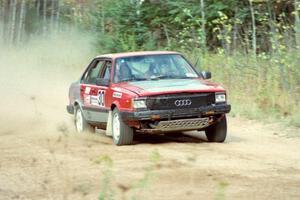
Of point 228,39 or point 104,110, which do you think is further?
point 228,39

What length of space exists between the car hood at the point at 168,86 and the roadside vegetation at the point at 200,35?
2.28 m

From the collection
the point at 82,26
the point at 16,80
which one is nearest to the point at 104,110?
the point at 16,80

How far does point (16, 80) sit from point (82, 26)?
149 inches

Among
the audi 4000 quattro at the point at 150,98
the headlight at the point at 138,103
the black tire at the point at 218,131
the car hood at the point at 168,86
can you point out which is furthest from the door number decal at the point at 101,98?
the black tire at the point at 218,131

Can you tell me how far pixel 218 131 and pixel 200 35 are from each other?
32.8 ft

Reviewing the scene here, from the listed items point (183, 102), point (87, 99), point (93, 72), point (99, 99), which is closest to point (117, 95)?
point (99, 99)

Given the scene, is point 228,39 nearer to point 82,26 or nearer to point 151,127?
point 151,127

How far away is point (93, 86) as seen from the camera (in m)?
13.1

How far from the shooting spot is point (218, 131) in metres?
12.1

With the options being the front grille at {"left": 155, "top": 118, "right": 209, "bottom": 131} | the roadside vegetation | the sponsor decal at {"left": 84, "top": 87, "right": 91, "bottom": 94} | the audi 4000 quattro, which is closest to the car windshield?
the audi 4000 quattro

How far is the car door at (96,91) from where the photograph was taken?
12.5 m

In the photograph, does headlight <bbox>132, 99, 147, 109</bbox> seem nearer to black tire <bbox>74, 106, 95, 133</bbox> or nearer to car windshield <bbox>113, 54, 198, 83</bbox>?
car windshield <bbox>113, 54, 198, 83</bbox>

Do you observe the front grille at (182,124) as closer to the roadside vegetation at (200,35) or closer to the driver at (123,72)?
the driver at (123,72)

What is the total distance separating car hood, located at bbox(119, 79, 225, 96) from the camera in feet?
37.9
